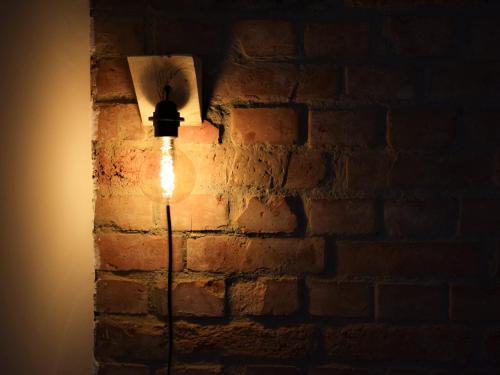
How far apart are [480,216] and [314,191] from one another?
0.34 meters

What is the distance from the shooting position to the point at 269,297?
90 centimetres

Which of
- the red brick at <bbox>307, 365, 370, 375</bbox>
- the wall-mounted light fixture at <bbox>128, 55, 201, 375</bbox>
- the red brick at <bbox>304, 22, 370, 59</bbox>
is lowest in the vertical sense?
the red brick at <bbox>307, 365, 370, 375</bbox>

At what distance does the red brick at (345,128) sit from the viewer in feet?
2.90

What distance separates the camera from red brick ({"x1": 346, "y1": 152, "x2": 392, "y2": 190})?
34.8 inches

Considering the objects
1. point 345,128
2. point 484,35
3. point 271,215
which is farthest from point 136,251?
point 484,35

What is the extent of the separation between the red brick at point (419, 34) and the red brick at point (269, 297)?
1.74ft

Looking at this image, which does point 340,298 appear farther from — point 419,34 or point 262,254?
point 419,34

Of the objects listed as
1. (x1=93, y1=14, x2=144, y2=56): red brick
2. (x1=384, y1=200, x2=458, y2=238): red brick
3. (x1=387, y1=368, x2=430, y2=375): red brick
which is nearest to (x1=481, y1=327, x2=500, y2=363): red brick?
(x1=387, y1=368, x2=430, y2=375): red brick

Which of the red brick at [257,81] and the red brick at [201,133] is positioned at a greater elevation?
the red brick at [257,81]

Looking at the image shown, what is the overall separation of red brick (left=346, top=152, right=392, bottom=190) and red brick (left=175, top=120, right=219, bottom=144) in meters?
0.28

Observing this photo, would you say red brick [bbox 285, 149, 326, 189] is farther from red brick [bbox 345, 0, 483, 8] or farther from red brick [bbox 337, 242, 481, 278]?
red brick [bbox 345, 0, 483, 8]

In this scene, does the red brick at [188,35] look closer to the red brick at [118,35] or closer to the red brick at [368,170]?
the red brick at [118,35]

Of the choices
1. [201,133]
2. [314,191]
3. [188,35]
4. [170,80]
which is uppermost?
[188,35]

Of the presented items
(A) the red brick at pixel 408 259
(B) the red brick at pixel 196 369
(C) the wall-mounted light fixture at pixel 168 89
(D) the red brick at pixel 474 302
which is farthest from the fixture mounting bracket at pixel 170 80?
(D) the red brick at pixel 474 302
